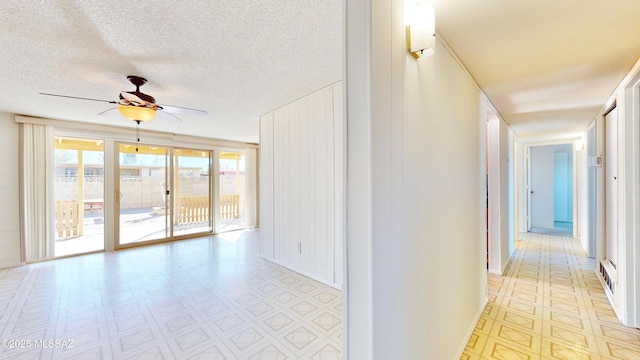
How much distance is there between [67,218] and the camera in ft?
15.9

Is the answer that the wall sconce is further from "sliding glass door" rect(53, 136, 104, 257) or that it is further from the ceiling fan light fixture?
"sliding glass door" rect(53, 136, 104, 257)

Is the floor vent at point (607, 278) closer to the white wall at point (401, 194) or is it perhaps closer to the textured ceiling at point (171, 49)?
the white wall at point (401, 194)

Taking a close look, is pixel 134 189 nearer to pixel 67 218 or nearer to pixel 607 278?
pixel 67 218

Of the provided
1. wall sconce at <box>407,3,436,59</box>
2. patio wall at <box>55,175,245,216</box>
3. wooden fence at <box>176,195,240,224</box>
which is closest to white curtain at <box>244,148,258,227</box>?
wooden fence at <box>176,195,240,224</box>

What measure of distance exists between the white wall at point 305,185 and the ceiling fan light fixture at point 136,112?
1736 mm

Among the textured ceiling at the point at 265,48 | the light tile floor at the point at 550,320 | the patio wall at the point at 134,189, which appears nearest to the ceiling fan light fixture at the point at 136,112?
the textured ceiling at the point at 265,48

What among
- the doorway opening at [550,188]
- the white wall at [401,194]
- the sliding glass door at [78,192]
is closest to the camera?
the white wall at [401,194]

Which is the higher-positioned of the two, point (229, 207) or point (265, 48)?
point (265, 48)

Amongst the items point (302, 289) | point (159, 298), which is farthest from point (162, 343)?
point (302, 289)

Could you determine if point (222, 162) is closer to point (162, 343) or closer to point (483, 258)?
point (162, 343)

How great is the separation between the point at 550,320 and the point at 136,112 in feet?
14.7

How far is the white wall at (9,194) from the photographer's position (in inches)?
149

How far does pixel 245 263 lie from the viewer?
3.93 meters

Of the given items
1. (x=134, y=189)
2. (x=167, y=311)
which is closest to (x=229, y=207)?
(x=134, y=189)
